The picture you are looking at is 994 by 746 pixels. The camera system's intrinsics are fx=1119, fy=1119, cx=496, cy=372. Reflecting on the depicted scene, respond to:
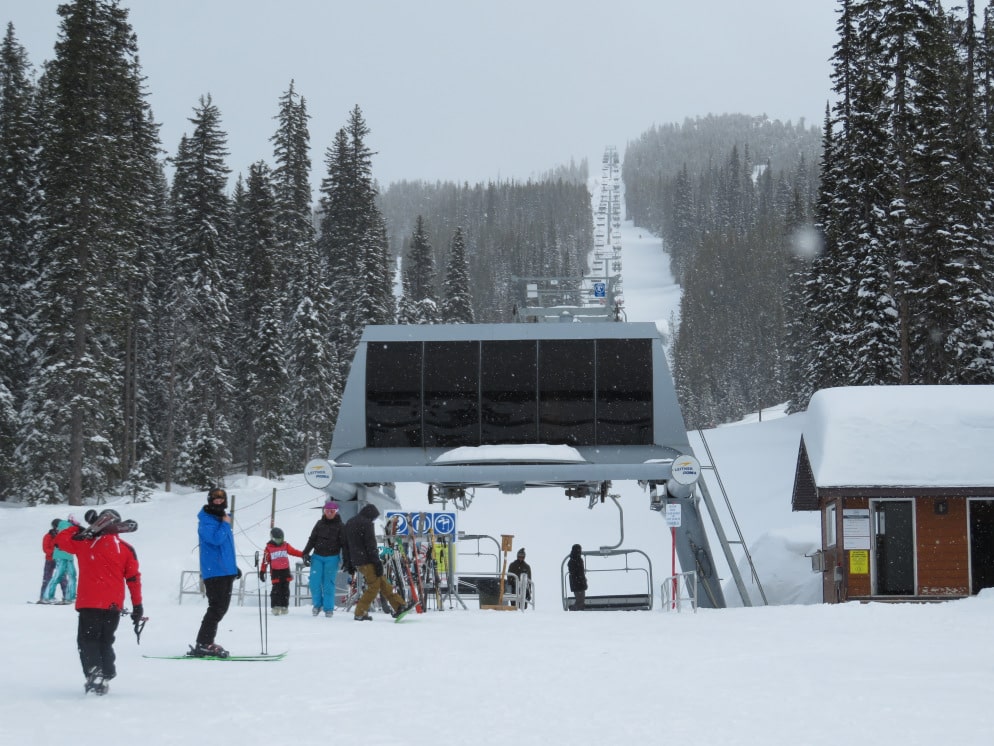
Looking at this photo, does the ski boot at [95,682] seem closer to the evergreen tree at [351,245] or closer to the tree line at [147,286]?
the tree line at [147,286]

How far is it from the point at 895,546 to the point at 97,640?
15.5m

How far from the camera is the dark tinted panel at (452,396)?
23.2 m

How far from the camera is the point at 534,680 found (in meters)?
9.38

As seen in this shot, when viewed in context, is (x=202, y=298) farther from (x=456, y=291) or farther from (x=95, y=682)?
(x=95, y=682)

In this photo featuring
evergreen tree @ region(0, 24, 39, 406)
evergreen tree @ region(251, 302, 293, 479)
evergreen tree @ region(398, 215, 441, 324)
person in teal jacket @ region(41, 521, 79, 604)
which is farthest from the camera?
evergreen tree @ region(398, 215, 441, 324)

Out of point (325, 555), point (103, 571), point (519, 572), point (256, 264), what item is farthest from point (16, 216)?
point (103, 571)

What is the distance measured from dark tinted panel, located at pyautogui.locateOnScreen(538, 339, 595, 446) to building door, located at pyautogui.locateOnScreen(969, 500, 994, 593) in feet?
24.2

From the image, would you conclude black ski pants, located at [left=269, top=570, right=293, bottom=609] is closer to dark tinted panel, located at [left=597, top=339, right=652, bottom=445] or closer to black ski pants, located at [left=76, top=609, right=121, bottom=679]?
black ski pants, located at [left=76, top=609, right=121, bottom=679]

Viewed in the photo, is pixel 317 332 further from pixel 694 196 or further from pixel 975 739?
pixel 694 196

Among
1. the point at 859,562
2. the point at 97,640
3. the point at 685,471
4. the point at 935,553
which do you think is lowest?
the point at 859,562

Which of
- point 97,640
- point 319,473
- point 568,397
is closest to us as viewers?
point 97,640

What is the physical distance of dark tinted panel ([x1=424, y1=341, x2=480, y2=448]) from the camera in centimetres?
2316

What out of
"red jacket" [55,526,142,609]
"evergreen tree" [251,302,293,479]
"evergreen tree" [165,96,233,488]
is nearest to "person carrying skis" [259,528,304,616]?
"red jacket" [55,526,142,609]

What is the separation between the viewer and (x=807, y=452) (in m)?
22.0
